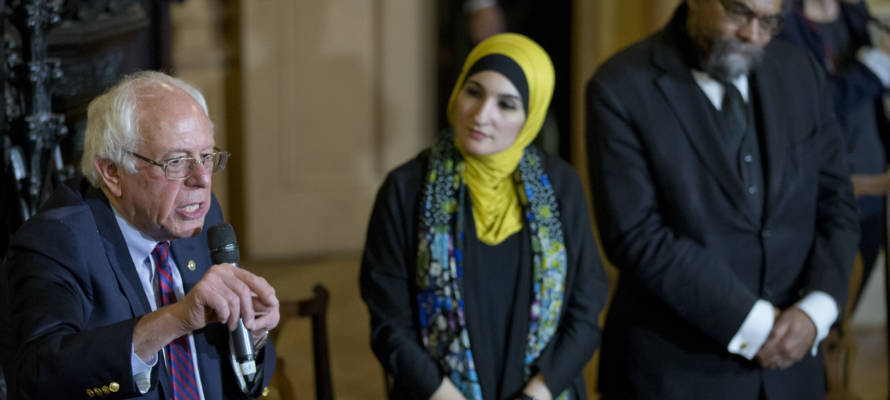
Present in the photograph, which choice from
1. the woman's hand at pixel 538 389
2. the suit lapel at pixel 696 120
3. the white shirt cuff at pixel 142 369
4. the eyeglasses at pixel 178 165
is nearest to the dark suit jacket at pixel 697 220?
the suit lapel at pixel 696 120

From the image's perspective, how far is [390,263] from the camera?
91.0 inches

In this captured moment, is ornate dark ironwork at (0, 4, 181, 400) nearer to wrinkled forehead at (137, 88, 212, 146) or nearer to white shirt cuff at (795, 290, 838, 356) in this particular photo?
wrinkled forehead at (137, 88, 212, 146)

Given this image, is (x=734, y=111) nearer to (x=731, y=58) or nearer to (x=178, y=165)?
(x=731, y=58)

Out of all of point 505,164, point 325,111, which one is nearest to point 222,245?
point 505,164

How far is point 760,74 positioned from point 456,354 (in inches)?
42.6

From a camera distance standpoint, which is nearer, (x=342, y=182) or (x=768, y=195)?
(x=768, y=195)

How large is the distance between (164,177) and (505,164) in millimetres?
892

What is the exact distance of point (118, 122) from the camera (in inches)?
66.0

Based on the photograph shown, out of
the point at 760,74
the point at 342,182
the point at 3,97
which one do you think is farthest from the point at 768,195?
the point at 342,182

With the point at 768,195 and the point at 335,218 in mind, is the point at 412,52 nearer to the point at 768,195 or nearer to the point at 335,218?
the point at 335,218

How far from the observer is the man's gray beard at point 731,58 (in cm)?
244

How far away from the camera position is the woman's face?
2.26 m

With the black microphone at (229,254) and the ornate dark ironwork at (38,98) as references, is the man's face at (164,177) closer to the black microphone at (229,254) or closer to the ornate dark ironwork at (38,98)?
the black microphone at (229,254)

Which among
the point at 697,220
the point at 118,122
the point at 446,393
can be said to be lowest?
the point at 446,393
